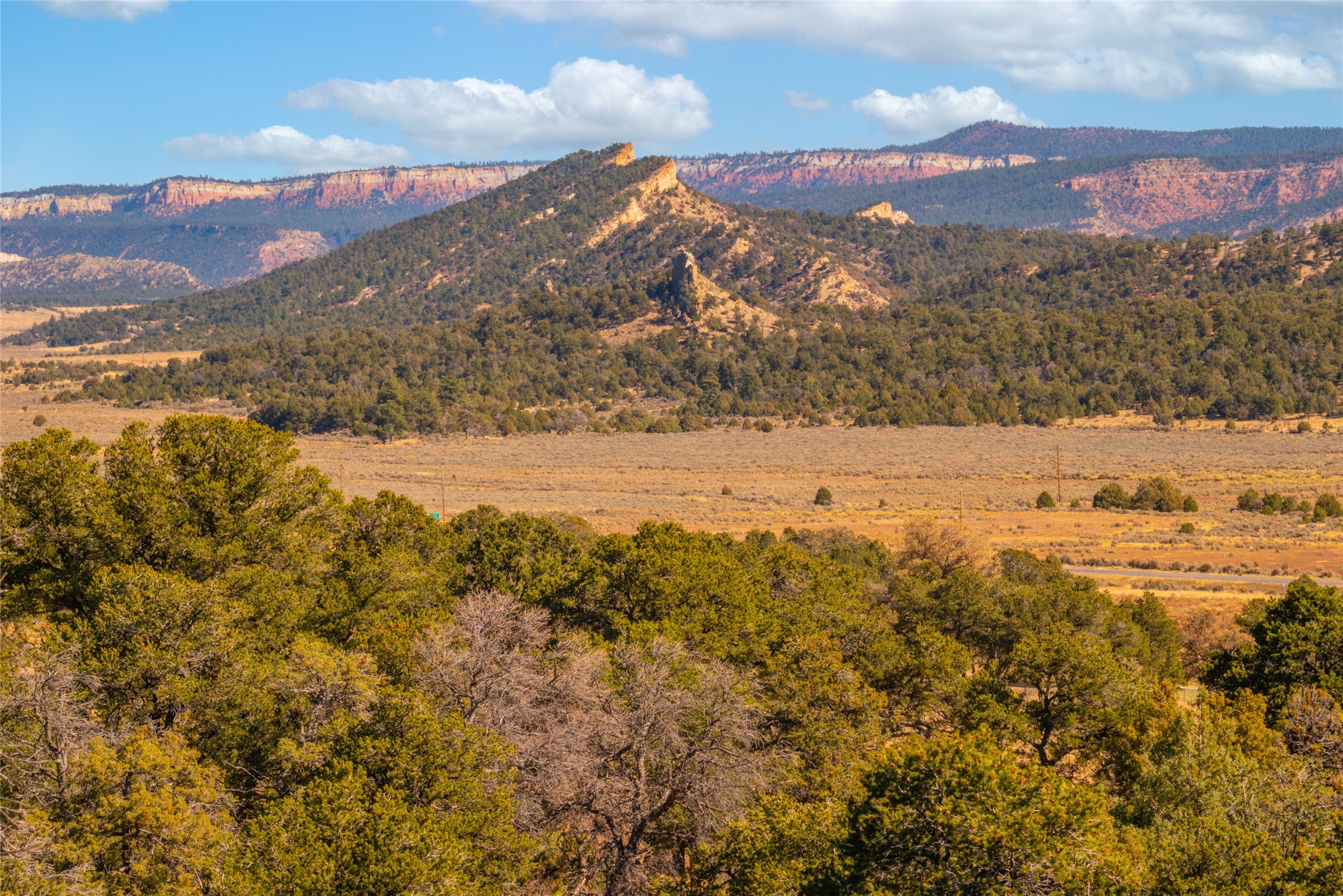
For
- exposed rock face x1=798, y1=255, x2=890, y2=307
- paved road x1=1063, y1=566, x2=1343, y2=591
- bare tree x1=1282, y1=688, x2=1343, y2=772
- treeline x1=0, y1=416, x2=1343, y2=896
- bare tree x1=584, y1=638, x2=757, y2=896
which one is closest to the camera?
treeline x1=0, y1=416, x2=1343, y2=896

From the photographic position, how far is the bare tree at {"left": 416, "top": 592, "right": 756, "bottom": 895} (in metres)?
19.6

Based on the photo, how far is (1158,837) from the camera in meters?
17.5

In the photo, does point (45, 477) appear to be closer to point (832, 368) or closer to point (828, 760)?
point (828, 760)

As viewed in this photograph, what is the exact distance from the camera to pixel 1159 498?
66.9 m

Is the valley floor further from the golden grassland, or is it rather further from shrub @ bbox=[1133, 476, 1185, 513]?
shrub @ bbox=[1133, 476, 1185, 513]

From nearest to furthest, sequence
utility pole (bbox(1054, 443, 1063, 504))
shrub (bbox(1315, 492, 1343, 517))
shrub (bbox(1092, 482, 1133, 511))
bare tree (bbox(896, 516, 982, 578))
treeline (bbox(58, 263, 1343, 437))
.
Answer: bare tree (bbox(896, 516, 982, 578))
shrub (bbox(1315, 492, 1343, 517))
shrub (bbox(1092, 482, 1133, 511))
utility pole (bbox(1054, 443, 1063, 504))
treeline (bbox(58, 263, 1343, 437))

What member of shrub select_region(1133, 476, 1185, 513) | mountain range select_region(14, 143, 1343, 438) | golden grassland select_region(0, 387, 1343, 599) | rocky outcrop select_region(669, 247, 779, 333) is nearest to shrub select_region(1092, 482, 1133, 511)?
shrub select_region(1133, 476, 1185, 513)

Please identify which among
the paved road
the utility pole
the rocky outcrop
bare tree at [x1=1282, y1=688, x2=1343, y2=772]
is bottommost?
the utility pole

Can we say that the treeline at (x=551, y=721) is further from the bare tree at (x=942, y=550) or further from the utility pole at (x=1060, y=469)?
the utility pole at (x=1060, y=469)

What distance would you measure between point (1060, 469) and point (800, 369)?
5871 centimetres

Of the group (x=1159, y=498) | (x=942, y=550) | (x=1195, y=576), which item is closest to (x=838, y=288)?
Answer: (x=1159, y=498)

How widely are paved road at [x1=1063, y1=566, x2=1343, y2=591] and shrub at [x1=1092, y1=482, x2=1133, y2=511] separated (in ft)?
60.2

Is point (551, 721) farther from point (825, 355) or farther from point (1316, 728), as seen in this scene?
point (825, 355)

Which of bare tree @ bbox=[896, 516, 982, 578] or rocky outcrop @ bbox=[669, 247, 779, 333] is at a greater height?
rocky outcrop @ bbox=[669, 247, 779, 333]
